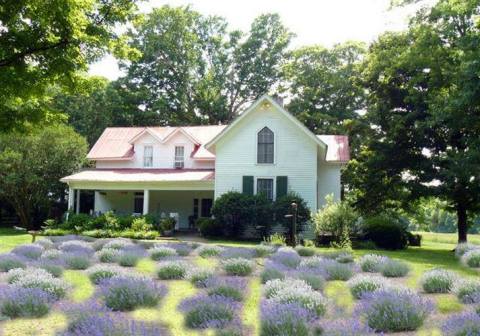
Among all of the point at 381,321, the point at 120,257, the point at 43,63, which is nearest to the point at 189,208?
the point at 120,257

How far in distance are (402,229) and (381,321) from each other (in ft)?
66.9

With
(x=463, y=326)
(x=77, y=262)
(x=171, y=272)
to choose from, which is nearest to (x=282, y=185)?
(x=77, y=262)

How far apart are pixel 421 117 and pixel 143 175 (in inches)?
634

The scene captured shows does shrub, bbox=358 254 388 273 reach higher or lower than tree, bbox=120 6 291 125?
lower

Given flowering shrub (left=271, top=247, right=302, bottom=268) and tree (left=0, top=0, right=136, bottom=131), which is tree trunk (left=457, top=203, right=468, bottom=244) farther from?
tree (left=0, top=0, right=136, bottom=131)

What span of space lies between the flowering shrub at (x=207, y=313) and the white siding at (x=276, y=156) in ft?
70.6

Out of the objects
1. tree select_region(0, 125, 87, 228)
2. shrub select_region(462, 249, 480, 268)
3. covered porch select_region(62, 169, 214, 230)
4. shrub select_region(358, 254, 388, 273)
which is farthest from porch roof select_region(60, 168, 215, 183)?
shrub select_region(462, 249, 480, 268)

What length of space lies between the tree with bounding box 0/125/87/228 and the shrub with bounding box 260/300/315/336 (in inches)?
1112

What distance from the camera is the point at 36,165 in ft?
110

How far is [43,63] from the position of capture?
11.0m

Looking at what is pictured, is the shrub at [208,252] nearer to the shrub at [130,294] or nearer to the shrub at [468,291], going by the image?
the shrub at [130,294]

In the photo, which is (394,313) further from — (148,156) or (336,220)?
(148,156)

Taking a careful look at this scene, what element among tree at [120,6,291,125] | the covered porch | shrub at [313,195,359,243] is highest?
tree at [120,6,291,125]

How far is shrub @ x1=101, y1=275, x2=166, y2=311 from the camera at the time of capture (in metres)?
8.28
